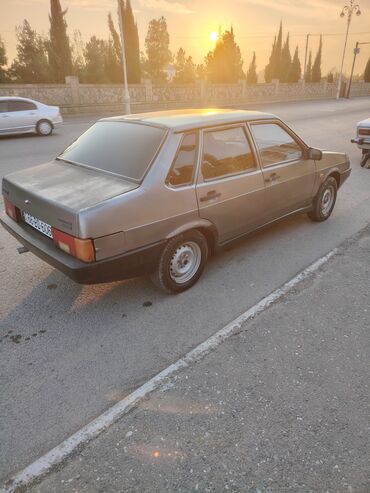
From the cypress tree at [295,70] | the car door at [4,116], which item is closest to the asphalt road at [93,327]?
the car door at [4,116]

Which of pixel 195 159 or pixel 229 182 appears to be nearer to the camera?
pixel 195 159

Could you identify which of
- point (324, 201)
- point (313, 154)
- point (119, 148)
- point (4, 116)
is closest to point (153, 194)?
point (119, 148)

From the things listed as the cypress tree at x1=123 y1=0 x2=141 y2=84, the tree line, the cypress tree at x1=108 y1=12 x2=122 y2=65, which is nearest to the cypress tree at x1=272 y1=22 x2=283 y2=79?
the tree line

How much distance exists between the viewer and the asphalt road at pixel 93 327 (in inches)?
95.2

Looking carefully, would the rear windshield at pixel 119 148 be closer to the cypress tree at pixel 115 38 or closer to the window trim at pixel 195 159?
the window trim at pixel 195 159

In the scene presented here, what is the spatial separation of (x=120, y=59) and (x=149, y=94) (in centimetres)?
1591

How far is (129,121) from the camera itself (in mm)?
3867

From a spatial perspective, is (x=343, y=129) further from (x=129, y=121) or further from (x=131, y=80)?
(x=131, y=80)

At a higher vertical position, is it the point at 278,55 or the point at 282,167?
the point at 278,55

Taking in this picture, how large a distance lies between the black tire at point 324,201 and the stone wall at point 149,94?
23.7m

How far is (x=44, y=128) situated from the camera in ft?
45.6

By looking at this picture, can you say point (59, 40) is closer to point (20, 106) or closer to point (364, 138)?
point (20, 106)

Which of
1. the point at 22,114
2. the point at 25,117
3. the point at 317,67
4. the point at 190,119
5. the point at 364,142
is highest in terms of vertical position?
the point at 317,67

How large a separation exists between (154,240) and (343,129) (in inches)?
601
